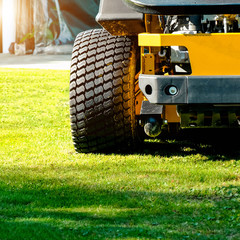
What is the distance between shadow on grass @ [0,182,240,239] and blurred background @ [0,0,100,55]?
17604mm

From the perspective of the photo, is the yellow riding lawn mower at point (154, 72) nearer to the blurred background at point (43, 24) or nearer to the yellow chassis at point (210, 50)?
the yellow chassis at point (210, 50)

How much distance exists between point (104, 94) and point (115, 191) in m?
1.09

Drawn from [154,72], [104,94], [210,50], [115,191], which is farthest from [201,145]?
[115,191]

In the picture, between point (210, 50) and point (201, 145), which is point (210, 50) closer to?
point (210, 50)

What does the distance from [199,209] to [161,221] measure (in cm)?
33

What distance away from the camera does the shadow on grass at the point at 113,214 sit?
3043mm

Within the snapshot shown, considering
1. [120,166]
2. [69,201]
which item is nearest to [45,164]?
[120,166]

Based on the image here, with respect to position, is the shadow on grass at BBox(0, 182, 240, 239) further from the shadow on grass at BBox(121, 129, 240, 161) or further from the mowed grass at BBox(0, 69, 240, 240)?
the shadow on grass at BBox(121, 129, 240, 161)

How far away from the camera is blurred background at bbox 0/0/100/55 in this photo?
69.2ft

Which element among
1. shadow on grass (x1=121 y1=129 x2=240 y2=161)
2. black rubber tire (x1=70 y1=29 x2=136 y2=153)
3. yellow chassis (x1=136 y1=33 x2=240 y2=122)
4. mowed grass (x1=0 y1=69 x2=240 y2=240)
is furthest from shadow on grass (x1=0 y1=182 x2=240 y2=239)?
shadow on grass (x1=121 y1=129 x2=240 y2=161)

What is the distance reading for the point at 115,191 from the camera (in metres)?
3.86

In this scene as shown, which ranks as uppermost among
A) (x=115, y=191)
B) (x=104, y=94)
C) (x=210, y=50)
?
(x=210, y=50)

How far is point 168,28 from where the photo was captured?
14.6 feet

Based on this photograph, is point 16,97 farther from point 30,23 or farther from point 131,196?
point 30,23
